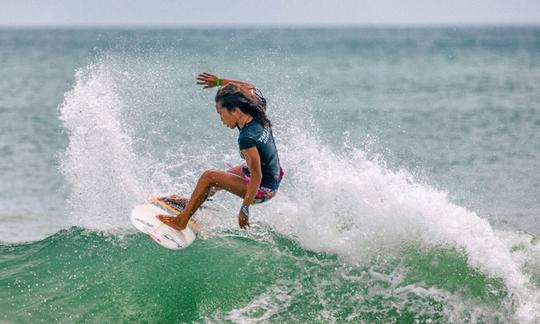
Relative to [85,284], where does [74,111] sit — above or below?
above

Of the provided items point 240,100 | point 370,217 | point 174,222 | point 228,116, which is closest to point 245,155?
point 228,116

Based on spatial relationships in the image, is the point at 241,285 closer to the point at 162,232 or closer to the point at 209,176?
the point at 162,232

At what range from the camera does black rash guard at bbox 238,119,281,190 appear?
717 centimetres

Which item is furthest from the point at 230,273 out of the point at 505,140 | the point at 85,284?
the point at 505,140

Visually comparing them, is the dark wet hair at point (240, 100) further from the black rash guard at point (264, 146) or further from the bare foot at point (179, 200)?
the bare foot at point (179, 200)

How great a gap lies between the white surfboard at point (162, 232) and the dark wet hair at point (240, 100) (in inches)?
56.8

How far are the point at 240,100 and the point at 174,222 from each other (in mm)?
1496

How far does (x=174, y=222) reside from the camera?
307 inches

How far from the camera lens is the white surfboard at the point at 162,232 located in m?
7.78

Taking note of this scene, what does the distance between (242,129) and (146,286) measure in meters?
2.17

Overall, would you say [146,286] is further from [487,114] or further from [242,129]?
[487,114]

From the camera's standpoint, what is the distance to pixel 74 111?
33.6ft

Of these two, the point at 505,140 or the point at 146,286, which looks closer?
the point at 146,286

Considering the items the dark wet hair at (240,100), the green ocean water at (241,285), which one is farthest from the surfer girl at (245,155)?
the green ocean water at (241,285)
